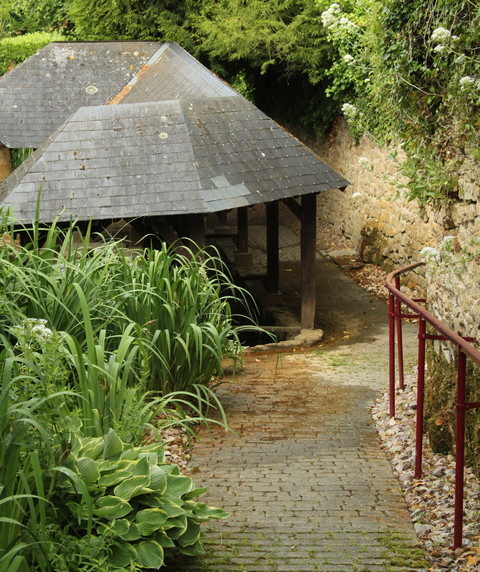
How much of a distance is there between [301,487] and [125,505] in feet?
5.23

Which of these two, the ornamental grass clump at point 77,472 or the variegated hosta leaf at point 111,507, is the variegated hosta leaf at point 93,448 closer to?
the ornamental grass clump at point 77,472

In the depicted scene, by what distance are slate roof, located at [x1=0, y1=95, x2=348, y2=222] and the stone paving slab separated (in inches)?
118

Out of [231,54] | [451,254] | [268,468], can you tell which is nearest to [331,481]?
[268,468]

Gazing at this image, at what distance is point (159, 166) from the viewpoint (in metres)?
9.79

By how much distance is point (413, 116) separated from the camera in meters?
5.75

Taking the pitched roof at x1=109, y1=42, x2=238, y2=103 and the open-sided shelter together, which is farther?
the pitched roof at x1=109, y1=42, x2=238, y2=103

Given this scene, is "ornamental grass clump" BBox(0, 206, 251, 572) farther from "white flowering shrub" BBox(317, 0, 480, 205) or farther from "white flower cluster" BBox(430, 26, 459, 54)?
"white flower cluster" BBox(430, 26, 459, 54)

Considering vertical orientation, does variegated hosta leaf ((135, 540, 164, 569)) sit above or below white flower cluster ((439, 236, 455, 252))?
below

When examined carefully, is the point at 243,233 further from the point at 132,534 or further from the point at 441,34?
the point at 132,534

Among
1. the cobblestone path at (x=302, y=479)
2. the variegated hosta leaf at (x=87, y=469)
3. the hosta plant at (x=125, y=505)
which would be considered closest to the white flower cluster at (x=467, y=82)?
the cobblestone path at (x=302, y=479)

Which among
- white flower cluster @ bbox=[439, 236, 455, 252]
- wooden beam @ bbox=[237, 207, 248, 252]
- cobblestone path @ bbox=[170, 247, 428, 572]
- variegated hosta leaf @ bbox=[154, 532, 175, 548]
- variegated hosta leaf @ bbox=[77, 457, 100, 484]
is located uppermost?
white flower cluster @ bbox=[439, 236, 455, 252]

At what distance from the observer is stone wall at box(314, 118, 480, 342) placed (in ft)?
16.5

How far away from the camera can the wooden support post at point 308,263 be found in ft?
36.3

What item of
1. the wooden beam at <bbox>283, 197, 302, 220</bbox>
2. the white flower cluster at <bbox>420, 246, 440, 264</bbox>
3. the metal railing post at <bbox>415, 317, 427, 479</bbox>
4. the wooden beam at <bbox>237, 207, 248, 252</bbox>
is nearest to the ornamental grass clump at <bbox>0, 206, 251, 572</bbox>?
the metal railing post at <bbox>415, 317, 427, 479</bbox>
